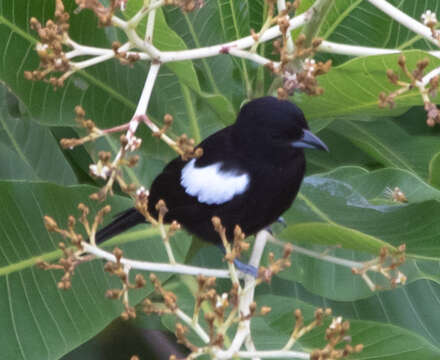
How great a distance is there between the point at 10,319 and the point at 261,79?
3.21 ft

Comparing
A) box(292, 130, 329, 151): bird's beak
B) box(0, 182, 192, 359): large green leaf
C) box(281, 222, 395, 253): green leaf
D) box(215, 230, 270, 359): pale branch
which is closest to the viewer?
box(215, 230, 270, 359): pale branch

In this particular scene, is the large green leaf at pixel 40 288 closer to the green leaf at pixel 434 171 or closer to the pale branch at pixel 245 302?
the pale branch at pixel 245 302

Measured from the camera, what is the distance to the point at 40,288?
7.77 feet

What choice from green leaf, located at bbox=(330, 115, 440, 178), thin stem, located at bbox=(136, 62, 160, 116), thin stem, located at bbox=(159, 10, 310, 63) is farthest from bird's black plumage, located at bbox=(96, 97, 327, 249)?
thin stem, located at bbox=(136, 62, 160, 116)

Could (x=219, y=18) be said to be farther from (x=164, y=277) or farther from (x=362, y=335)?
(x=362, y=335)

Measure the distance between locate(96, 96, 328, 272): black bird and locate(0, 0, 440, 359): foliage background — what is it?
2.2 inches

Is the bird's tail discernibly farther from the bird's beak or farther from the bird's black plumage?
the bird's beak

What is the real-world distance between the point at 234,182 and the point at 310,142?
12.8 inches

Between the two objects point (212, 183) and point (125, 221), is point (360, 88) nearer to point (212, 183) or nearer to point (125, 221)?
point (212, 183)

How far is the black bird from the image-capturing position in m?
2.64

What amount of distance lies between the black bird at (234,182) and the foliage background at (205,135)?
0.19 ft

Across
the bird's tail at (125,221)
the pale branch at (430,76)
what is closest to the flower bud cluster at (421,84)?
the pale branch at (430,76)

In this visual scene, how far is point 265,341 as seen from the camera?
7.55 feet

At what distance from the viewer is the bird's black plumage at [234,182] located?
2.64m
